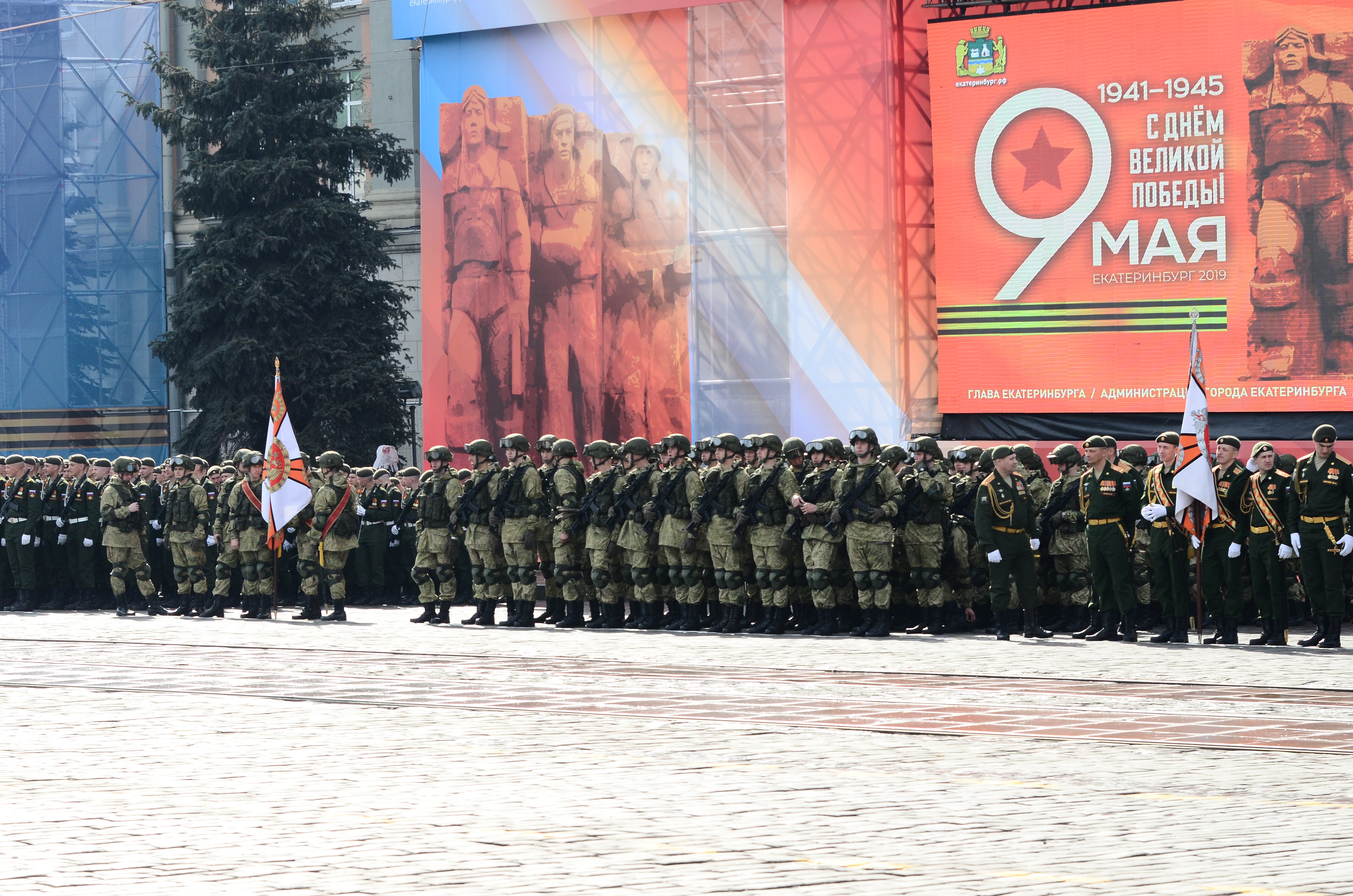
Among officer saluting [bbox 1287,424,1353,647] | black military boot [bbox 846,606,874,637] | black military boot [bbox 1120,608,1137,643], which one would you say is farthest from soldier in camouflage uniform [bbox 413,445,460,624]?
officer saluting [bbox 1287,424,1353,647]

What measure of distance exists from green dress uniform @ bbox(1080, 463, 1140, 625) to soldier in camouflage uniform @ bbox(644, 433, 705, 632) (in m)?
3.85

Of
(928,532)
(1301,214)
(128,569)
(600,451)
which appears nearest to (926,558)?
(928,532)

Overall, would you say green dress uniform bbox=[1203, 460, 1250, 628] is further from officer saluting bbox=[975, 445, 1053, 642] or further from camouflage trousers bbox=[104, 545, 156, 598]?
camouflage trousers bbox=[104, 545, 156, 598]

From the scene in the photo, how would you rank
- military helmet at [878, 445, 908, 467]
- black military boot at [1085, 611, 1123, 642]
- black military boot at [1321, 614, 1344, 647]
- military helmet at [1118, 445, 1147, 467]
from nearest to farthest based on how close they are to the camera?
black military boot at [1321, 614, 1344, 647] < black military boot at [1085, 611, 1123, 642] < military helmet at [1118, 445, 1147, 467] < military helmet at [878, 445, 908, 467]

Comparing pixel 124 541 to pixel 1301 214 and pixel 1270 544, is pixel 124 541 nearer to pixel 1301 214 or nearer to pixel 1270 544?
pixel 1270 544

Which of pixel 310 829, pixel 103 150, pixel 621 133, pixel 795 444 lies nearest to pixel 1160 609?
pixel 795 444

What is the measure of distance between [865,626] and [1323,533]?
4.06 metres

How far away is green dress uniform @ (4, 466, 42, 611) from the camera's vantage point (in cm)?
2277

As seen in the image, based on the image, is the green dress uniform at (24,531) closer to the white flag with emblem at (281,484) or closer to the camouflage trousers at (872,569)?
the white flag with emblem at (281,484)

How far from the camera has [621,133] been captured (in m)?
25.1

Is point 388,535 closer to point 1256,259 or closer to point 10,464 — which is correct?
point 10,464

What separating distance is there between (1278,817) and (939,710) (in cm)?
374

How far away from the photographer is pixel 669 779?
8.37 metres

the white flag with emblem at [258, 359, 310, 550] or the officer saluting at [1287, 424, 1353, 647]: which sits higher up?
the white flag with emblem at [258, 359, 310, 550]
